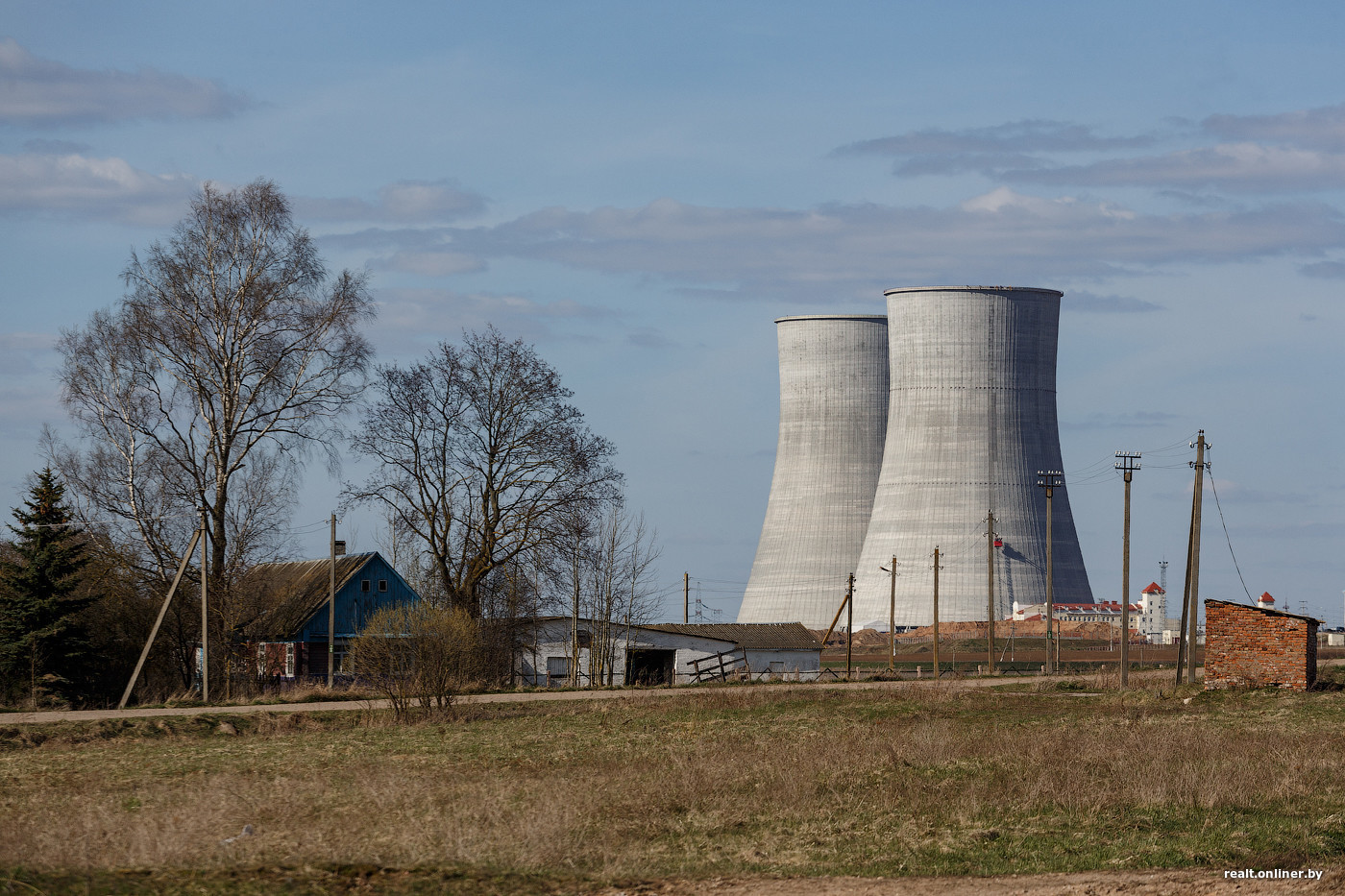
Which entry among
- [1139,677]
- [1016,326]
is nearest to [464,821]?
[1139,677]

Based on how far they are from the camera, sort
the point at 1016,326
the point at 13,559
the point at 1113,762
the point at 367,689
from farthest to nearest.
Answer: the point at 1016,326 < the point at 13,559 < the point at 367,689 < the point at 1113,762

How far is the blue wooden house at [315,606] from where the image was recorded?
31.0 metres

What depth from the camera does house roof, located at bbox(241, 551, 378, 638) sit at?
30.5 meters

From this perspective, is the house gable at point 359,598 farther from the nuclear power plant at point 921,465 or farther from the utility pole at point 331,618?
the nuclear power plant at point 921,465

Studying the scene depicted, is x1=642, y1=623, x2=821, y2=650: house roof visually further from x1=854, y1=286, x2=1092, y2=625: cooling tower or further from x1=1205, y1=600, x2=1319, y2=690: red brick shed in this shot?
x1=1205, y1=600, x2=1319, y2=690: red brick shed

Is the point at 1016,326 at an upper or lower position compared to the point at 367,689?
upper

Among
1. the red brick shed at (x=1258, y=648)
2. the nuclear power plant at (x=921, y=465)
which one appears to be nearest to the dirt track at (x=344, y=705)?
the red brick shed at (x=1258, y=648)

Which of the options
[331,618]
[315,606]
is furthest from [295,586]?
[331,618]

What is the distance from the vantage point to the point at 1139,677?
98.5ft

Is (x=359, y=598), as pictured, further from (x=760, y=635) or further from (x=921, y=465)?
(x=921, y=465)

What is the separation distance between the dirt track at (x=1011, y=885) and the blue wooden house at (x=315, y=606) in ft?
79.2

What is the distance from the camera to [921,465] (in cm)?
4306

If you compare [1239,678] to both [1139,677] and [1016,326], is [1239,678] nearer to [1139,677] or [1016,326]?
[1139,677]

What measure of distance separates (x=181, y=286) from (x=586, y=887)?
67.1ft
